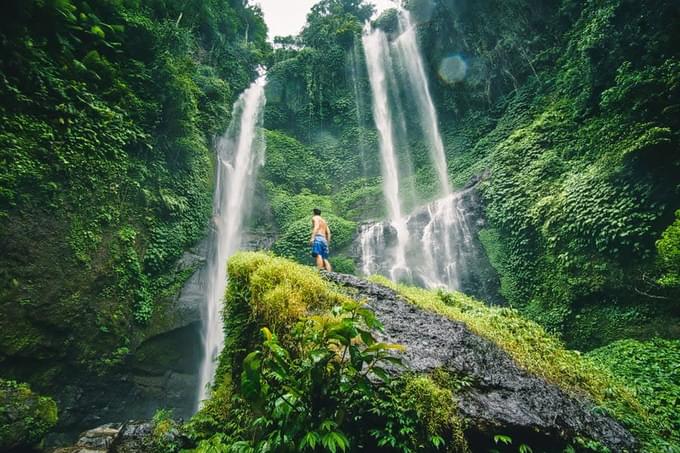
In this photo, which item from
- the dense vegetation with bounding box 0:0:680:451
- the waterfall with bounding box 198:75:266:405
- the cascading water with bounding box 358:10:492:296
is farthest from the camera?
the cascading water with bounding box 358:10:492:296

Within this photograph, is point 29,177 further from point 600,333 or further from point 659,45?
point 659,45

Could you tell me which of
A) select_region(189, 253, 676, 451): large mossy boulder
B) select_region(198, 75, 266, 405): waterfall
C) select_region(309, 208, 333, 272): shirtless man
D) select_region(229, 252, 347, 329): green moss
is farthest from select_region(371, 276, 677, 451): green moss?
select_region(198, 75, 266, 405): waterfall

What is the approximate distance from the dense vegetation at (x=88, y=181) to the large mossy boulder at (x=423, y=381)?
5411 millimetres

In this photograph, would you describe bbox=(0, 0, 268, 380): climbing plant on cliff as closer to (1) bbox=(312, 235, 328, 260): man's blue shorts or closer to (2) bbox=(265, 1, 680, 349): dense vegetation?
(2) bbox=(265, 1, 680, 349): dense vegetation

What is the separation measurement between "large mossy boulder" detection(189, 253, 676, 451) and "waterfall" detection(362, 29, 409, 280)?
13.0m

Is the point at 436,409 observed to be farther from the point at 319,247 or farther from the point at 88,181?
the point at 88,181

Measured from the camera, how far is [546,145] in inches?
449

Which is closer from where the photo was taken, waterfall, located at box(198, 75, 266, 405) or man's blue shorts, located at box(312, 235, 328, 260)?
man's blue shorts, located at box(312, 235, 328, 260)

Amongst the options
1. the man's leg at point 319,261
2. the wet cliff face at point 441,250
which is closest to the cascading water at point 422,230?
the wet cliff face at point 441,250

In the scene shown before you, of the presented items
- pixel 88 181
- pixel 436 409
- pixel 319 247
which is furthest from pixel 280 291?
pixel 88 181

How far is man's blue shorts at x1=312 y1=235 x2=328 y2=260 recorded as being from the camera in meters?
7.15

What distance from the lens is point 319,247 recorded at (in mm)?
7211

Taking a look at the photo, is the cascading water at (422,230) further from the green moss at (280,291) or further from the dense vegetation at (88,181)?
the green moss at (280,291)

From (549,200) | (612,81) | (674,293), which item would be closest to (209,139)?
(549,200)
